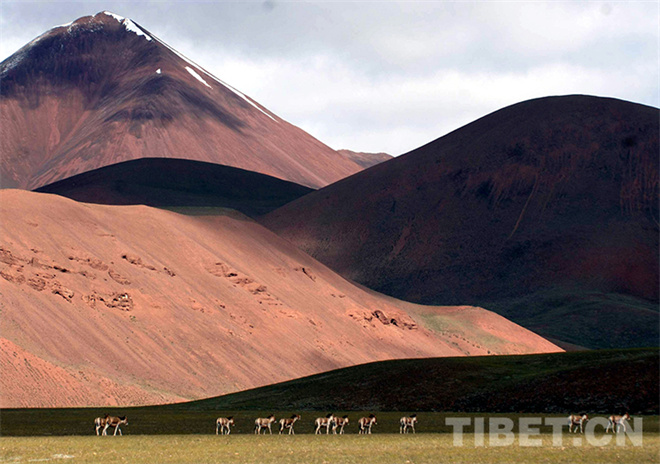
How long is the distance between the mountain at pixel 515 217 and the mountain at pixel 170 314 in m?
33.3

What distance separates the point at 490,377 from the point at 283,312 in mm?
30625

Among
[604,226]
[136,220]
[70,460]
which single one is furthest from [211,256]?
[604,226]

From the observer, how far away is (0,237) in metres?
55.0

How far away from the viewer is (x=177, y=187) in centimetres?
14662

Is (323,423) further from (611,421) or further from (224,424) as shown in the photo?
(611,421)

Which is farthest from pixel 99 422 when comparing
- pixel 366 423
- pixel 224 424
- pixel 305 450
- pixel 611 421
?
pixel 611 421

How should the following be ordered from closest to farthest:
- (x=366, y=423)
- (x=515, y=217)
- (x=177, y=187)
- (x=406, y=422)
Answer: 1. (x=406, y=422)
2. (x=366, y=423)
3. (x=515, y=217)
4. (x=177, y=187)

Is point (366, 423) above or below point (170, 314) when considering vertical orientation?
above

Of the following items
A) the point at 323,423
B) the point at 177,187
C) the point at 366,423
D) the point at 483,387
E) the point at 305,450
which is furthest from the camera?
the point at 177,187

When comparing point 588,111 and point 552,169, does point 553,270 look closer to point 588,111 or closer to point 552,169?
point 552,169

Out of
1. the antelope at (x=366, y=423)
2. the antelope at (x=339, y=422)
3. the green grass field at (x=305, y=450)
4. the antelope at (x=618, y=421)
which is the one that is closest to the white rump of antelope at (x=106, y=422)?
the green grass field at (x=305, y=450)

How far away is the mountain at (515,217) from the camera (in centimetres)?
11962

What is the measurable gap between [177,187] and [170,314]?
90.3 m

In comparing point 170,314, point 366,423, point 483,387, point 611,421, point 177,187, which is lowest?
point 170,314
